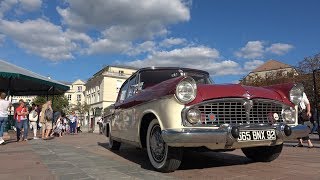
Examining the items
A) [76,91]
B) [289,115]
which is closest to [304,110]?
[289,115]

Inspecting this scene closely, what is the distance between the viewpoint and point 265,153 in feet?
18.7

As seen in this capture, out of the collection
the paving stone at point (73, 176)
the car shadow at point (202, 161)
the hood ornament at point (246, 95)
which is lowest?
the paving stone at point (73, 176)

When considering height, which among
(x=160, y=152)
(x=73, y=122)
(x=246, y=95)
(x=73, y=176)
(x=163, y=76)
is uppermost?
(x=163, y=76)

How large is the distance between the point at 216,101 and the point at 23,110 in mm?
9304

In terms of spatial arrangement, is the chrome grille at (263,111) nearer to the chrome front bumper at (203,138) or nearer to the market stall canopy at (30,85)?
the chrome front bumper at (203,138)

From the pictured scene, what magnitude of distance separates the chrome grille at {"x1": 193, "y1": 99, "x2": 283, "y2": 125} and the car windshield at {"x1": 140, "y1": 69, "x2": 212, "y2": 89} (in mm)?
1801

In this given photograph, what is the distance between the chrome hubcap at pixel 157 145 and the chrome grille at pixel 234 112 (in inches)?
30.2

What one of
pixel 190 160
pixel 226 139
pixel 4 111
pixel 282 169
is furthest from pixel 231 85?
pixel 4 111

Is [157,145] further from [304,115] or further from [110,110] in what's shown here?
[304,115]

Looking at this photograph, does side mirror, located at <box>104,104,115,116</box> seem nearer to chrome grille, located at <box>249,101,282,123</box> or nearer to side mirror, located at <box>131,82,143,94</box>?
side mirror, located at <box>131,82,143,94</box>

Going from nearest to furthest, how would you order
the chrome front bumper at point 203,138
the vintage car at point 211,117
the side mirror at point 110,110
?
the chrome front bumper at point 203,138 < the vintage car at point 211,117 < the side mirror at point 110,110

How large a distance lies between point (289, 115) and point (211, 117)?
137cm

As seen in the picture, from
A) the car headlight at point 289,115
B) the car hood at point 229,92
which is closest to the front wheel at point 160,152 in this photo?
the car hood at point 229,92

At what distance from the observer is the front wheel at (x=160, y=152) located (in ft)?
15.2
